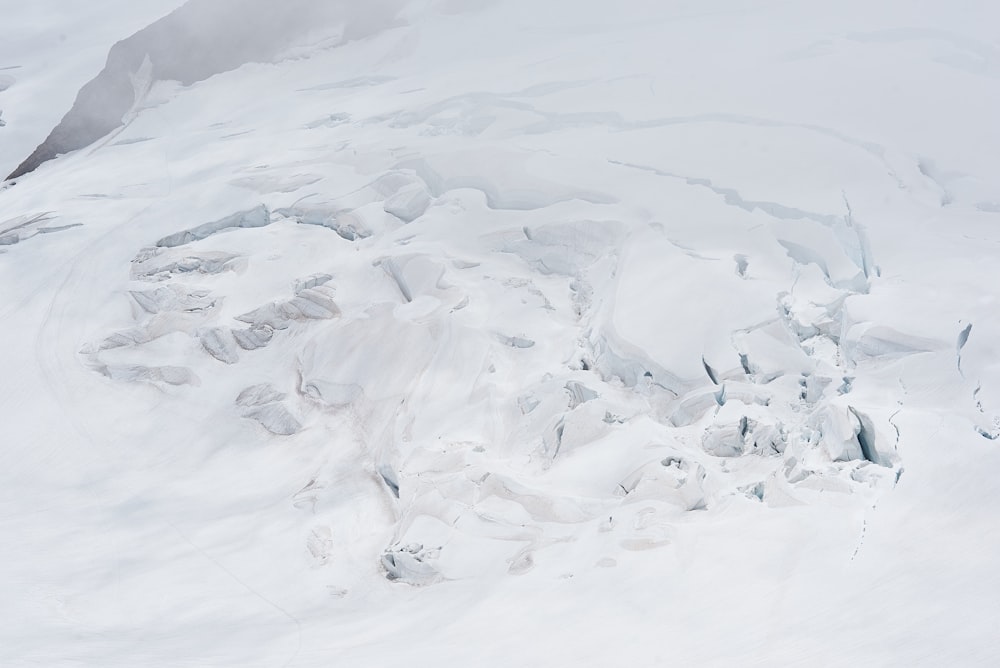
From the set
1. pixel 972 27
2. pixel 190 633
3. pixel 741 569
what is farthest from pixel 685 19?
pixel 190 633

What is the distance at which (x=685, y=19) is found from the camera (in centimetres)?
2716

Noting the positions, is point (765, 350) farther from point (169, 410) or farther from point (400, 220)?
point (169, 410)

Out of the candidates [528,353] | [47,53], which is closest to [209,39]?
[47,53]

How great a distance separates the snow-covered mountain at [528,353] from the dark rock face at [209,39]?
0.68 metres

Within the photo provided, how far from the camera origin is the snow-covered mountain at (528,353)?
12094 mm

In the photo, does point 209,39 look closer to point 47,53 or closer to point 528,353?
point 47,53

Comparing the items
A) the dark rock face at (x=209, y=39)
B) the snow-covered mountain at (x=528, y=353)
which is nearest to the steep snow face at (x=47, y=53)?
the snow-covered mountain at (x=528, y=353)

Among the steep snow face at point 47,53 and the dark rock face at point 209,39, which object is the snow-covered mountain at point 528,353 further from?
the dark rock face at point 209,39

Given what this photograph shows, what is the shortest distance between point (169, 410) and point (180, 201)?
697 centimetres

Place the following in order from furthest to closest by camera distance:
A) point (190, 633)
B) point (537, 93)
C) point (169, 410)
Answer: point (537, 93) < point (169, 410) < point (190, 633)

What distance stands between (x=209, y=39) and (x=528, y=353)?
744 inches

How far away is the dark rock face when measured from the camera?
2920 cm

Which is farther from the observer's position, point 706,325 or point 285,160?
point 285,160

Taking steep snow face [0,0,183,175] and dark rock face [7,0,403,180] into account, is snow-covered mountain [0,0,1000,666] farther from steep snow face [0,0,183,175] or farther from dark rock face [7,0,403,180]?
dark rock face [7,0,403,180]
